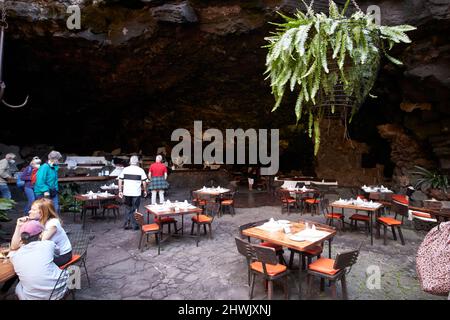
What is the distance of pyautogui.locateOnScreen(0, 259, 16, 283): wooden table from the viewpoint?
7.77 ft

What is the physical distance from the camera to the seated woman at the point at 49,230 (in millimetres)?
2852

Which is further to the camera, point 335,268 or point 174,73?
point 174,73

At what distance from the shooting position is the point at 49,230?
2873 mm

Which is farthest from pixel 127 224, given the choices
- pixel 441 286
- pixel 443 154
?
pixel 443 154

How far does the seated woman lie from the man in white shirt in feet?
1.14

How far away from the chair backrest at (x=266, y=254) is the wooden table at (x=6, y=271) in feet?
7.79

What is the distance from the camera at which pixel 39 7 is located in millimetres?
6680

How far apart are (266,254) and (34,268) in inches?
89.2

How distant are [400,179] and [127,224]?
33.2 ft

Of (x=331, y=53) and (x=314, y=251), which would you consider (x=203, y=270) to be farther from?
(x=331, y=53)

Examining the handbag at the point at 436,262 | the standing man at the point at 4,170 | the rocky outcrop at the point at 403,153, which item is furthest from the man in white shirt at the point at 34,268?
the rocky outcrop at the point at 403,153

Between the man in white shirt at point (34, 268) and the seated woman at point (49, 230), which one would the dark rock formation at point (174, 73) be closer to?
the seated woman at point (49, 230)

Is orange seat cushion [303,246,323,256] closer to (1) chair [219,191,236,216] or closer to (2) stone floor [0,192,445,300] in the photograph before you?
(2) stone floor [0,192,445,300]

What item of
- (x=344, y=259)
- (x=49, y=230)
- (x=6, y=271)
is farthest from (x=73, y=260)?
(x=344, y=259)
